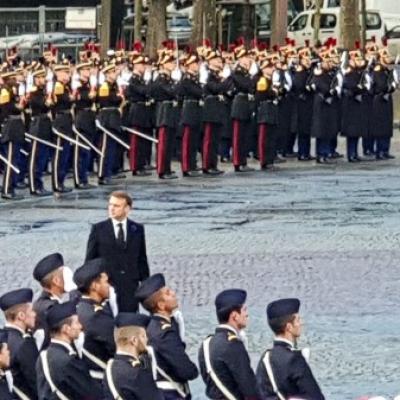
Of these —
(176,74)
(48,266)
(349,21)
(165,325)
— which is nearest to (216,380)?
(165,325)

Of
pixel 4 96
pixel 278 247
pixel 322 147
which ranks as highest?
pixel 4 96

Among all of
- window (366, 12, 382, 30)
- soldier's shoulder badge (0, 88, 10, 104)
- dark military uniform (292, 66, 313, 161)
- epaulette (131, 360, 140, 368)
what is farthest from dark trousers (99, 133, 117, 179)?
window (366, 12, 382, 30)

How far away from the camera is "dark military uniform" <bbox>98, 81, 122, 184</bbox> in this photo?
2562 cm

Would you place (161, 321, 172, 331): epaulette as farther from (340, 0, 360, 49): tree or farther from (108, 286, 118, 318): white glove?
(340, 0, 360, 49): tree

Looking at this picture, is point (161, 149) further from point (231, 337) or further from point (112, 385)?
point (112, 385)

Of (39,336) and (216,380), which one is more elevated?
(39,336)

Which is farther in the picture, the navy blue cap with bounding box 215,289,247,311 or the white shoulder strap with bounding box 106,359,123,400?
the navy blue cap with bounding box 215,289,247,311

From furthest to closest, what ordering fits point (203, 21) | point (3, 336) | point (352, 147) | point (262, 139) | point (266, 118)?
point (203, 21)
point (352, 147)
point (262, 139)
point (266, 118)
point (3, 336)

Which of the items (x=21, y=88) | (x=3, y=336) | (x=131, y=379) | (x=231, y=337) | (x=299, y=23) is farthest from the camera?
(x=299, y=23)

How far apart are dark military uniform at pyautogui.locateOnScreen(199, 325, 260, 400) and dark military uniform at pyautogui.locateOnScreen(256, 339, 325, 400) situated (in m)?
0.12

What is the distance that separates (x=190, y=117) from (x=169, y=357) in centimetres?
1563

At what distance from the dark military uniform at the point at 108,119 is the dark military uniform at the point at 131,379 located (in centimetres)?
1582

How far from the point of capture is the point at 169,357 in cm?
1092

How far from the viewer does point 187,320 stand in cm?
1522
